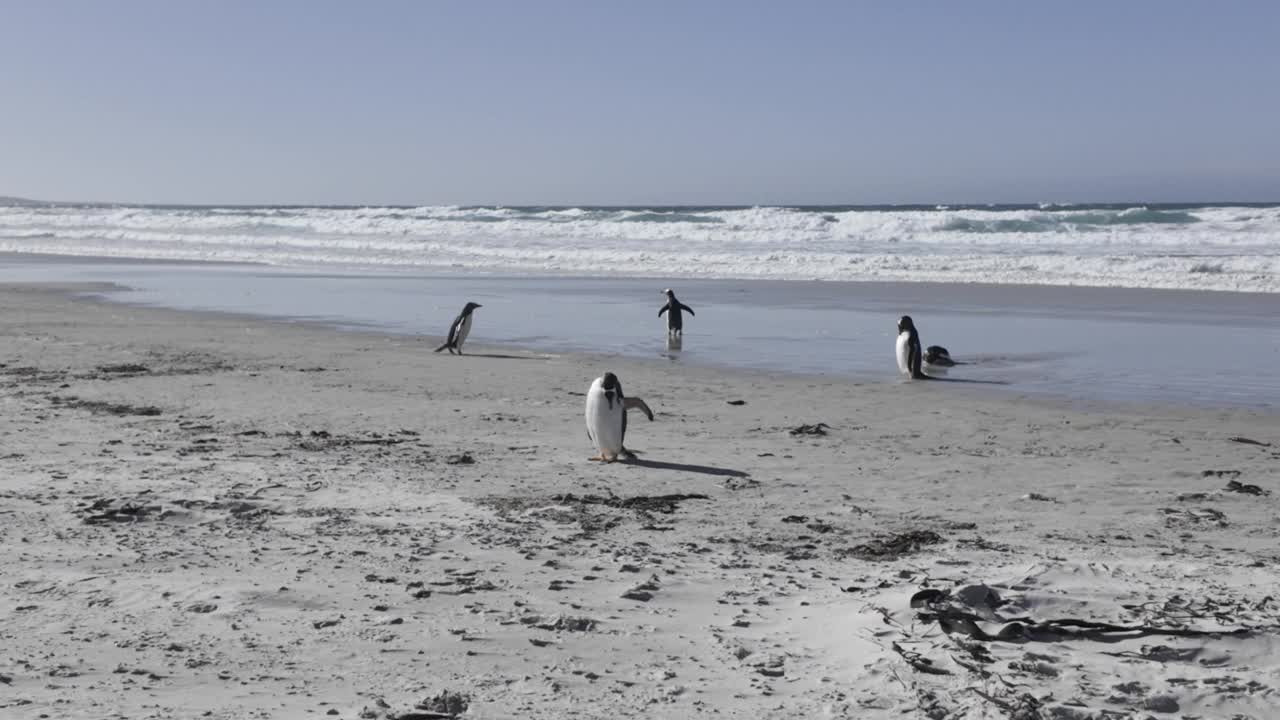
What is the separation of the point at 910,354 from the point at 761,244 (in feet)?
99.1

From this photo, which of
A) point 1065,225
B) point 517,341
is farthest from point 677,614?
point 1065,225

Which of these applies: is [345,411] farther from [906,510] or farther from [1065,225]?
[1065,225]

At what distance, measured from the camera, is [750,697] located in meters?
3.92

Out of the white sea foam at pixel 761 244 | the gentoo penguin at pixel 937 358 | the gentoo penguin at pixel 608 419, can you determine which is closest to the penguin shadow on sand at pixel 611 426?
the gentoo penguin at pixel 608 419

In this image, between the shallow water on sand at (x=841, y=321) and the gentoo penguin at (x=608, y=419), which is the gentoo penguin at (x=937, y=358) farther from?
the gentoo penguin at (x=608, y=419)

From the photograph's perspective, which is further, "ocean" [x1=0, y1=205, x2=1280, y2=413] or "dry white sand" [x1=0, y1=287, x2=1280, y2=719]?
"ocean" [x1=0, y1=205, x2=1280, y2=413]

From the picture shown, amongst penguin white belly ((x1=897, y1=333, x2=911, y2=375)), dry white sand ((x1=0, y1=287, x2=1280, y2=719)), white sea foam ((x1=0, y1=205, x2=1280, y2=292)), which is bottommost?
dry white sand ((x1=0, y1=287, x2=1280, y2=719))

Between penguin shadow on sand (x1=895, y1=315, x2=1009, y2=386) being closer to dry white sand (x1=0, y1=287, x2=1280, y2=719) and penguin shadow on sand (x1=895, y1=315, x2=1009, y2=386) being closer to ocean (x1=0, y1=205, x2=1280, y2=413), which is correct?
ocean (x1=0, y1=205, x2=1280, y2=413)

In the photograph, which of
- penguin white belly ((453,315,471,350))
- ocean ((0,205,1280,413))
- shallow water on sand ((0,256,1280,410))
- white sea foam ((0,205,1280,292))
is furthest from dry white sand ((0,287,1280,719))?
white sea foam ((0,205,1280,292))

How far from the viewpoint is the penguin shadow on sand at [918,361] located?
1246 centimetres

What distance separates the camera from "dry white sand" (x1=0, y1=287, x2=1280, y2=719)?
13.0 ft

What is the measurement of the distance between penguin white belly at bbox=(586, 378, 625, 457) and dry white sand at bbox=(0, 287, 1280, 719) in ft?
0.63

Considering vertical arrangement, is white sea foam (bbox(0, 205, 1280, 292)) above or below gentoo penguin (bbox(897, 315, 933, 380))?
above

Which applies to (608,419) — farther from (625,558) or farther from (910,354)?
(910,354)
